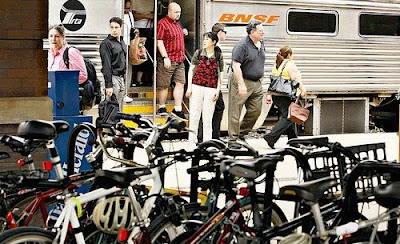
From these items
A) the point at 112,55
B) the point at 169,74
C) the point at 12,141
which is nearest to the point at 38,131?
the point at 12,141

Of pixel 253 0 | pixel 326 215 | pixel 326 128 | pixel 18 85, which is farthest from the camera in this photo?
pixel 326 128

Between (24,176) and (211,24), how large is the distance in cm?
790

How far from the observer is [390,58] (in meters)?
14.5

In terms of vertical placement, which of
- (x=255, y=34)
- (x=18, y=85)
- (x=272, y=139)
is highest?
(x=255, y=34)

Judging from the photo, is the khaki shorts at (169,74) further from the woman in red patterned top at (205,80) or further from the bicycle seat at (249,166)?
the bicycle seat at (249,166)

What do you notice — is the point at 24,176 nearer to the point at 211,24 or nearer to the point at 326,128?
the point at 211,24

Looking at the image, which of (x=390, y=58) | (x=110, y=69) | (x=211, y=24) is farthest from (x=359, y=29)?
(x=110, y=69)

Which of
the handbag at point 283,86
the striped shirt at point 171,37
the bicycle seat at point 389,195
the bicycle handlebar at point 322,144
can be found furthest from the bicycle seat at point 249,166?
the striped shirt at point 171,37

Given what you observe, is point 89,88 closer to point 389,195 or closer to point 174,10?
point 174,10

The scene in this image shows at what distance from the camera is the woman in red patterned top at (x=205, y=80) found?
36.2 ft

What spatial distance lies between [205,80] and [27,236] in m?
7.08

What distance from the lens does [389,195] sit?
12.4 feet

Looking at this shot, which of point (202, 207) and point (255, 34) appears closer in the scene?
point (202, 207)

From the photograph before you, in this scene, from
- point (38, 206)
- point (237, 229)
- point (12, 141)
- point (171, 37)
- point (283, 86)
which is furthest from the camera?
point (171, 37)
